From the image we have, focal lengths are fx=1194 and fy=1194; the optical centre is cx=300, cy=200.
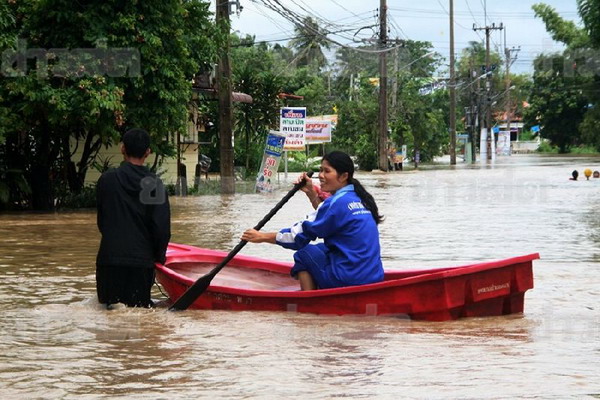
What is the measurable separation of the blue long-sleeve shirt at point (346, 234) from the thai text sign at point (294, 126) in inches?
1145

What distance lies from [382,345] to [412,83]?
6336cm

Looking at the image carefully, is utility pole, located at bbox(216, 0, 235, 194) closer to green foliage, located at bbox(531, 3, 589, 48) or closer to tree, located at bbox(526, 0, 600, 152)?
tree, located at bbox(526, 0, 600, 152)

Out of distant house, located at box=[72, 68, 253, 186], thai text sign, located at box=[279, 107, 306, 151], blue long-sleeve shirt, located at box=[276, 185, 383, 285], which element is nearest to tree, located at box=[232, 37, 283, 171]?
distant house, located at box=[72, 68, 253, 186]

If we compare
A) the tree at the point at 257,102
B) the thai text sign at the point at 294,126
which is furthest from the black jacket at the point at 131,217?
the tree at the point at 257,102

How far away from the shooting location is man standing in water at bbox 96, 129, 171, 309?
9.95 m

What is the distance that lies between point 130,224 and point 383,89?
46094 millimetres

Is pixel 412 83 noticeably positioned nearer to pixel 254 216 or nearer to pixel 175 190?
pixel 175 190

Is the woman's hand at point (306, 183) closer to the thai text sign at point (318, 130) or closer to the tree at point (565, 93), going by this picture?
the thai text sign at point (318, 130)

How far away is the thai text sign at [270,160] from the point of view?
3319 cm

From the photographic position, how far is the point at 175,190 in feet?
110

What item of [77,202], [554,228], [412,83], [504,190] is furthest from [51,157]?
[412,83]

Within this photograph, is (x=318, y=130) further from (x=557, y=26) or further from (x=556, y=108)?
(x=556, y=108)

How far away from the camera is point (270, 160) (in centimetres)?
3325

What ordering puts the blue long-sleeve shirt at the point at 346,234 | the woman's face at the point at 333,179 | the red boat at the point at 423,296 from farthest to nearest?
the woman's face at the point at 333,179 < the blue long-sleeve shirt at the point at 346,234 < the red boat at the point at 423,296
